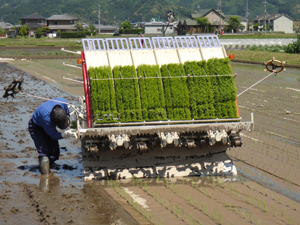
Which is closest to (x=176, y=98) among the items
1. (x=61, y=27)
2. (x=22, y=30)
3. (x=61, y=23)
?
(x=22, y=30)

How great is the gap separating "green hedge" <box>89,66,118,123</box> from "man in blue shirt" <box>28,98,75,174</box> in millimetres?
594

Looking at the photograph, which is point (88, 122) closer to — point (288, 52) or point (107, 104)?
point (107, 104)

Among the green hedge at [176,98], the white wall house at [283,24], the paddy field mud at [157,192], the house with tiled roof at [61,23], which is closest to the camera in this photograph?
the paddy field mud at [157,192]

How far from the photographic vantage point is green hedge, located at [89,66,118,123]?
8.03 m

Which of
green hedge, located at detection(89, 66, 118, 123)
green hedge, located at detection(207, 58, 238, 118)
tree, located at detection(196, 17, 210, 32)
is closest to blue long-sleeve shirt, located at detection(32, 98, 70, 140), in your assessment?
green hedge, located at detection(89, 66, 118, 123)

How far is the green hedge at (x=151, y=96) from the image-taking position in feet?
27.1

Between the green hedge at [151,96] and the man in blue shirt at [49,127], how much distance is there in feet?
4.86

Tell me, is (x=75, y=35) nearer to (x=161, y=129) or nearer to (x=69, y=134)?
(x=69, y=134)

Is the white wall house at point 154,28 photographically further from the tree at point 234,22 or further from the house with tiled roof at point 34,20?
the house with tiled roof at point 34,20

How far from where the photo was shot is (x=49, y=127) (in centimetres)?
825

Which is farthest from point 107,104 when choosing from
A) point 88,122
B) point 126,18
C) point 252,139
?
point 126,18

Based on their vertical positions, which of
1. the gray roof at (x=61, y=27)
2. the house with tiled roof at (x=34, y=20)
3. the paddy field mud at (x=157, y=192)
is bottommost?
the paddy field mud at (x=157, y=192)

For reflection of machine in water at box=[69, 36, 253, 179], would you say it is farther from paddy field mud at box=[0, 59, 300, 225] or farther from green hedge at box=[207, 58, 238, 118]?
paddy field mud at box=[0, 59, 300, 225]

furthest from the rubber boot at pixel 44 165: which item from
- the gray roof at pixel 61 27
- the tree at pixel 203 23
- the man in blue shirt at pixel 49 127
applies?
the gray roof at pixel 61 27
